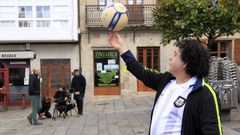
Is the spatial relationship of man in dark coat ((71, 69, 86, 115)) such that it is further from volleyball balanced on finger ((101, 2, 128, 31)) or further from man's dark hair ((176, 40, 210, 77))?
man's dark hair ((176, 40, 210, 77))

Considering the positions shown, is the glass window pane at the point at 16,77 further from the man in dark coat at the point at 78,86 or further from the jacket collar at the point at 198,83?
the jacket collar at the point at 198,83

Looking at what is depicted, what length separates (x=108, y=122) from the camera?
46.0 ft

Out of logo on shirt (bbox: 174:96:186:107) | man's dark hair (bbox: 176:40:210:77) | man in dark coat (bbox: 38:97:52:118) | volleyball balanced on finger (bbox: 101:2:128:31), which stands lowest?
man in dark coat (bbox: 38:97:52:118)

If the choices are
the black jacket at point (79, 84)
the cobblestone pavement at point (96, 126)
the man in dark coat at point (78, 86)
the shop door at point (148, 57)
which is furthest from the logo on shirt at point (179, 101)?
the shop door at point (148, 57)

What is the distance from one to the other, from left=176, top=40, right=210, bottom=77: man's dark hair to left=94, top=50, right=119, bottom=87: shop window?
74.1 feet

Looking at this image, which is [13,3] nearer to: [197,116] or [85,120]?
[85,120]

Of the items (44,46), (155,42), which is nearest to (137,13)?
(155,42)

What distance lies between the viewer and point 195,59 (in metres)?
2.93

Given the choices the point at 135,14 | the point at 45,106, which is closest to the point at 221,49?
the point at 135,14

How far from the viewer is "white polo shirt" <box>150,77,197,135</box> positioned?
2.88 metres

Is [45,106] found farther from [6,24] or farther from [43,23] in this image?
[6,24]

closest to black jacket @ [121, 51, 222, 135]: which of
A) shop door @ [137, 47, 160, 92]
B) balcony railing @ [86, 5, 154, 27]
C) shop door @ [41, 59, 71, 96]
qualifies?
balcony railing @ [86, 5, 154, 27]

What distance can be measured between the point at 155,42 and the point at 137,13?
79.8 inches

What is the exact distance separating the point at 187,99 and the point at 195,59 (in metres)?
0.29
